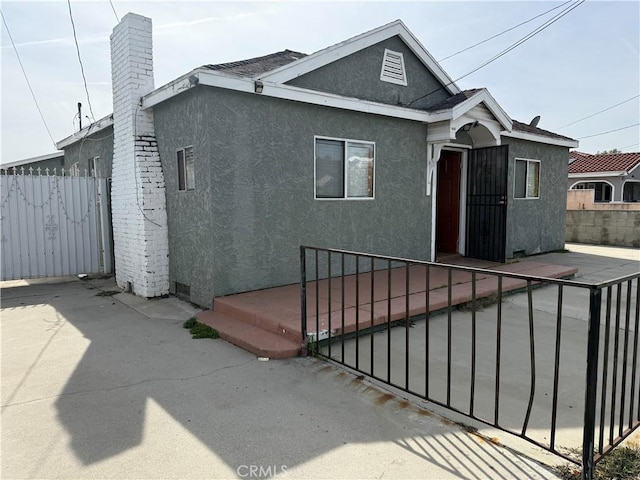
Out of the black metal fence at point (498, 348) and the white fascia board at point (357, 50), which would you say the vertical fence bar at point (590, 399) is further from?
the white fascia board at point (357, 50)

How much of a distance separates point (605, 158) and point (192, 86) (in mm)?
25374

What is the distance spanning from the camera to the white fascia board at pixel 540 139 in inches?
376

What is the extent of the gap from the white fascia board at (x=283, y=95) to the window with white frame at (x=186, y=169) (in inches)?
30.7

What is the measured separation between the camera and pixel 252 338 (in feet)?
14.6

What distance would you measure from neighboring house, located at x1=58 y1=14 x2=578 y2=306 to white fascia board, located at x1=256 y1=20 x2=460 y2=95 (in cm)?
2

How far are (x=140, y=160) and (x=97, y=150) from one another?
148 inches

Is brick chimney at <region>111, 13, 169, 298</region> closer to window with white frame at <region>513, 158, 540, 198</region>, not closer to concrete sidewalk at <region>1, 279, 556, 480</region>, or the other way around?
concrete sidewalk at <region>1, 279, 556, 480</region>

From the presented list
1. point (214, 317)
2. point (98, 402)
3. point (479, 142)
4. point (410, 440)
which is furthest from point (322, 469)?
point (479, 142)

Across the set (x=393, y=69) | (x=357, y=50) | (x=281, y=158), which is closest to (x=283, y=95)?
(x=281, y=158)

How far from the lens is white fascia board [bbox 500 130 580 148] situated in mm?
9540

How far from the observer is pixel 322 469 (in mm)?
2414

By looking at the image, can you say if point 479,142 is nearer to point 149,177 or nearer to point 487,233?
point 487,233

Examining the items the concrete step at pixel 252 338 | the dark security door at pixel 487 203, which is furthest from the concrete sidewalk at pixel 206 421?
the dark security door at pixel 487 203

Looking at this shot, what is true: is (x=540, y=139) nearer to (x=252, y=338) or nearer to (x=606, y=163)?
(x=252, y=338)
